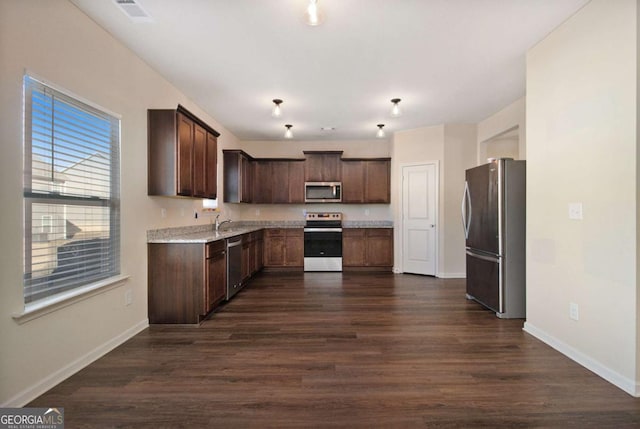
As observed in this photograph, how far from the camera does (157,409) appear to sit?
1767mm

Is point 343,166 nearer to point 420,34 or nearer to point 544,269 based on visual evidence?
point 420,34

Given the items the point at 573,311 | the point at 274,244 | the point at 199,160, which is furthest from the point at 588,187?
the point at 274,244

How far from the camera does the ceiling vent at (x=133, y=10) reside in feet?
7.00

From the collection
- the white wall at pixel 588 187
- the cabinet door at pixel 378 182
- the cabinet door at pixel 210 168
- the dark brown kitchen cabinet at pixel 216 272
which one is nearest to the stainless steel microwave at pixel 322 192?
the cabinet door at pixel 378 182

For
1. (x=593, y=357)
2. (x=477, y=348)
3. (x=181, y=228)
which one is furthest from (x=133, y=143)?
(x=593, y=357)

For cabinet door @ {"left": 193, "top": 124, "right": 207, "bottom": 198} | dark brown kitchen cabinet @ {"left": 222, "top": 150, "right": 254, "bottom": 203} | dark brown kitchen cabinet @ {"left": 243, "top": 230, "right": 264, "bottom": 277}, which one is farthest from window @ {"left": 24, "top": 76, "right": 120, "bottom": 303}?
dark brown kitchen cabinet @ {"left": 222, "top": 150, "right": 254, "bottom": 203}

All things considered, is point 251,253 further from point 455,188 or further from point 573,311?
point 573,311

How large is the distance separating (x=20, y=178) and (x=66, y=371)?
4.53 feet

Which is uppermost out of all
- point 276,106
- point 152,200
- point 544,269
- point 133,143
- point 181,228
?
point 276,106

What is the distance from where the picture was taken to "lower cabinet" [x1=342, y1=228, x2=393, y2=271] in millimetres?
5918

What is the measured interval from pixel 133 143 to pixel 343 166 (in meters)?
4.01

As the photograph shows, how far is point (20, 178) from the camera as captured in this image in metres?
1.79

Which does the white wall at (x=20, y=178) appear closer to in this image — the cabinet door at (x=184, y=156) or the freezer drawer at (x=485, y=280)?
the cabinet door at (x=184, y=156)

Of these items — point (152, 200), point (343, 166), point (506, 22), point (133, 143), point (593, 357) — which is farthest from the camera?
point (343, 166)
